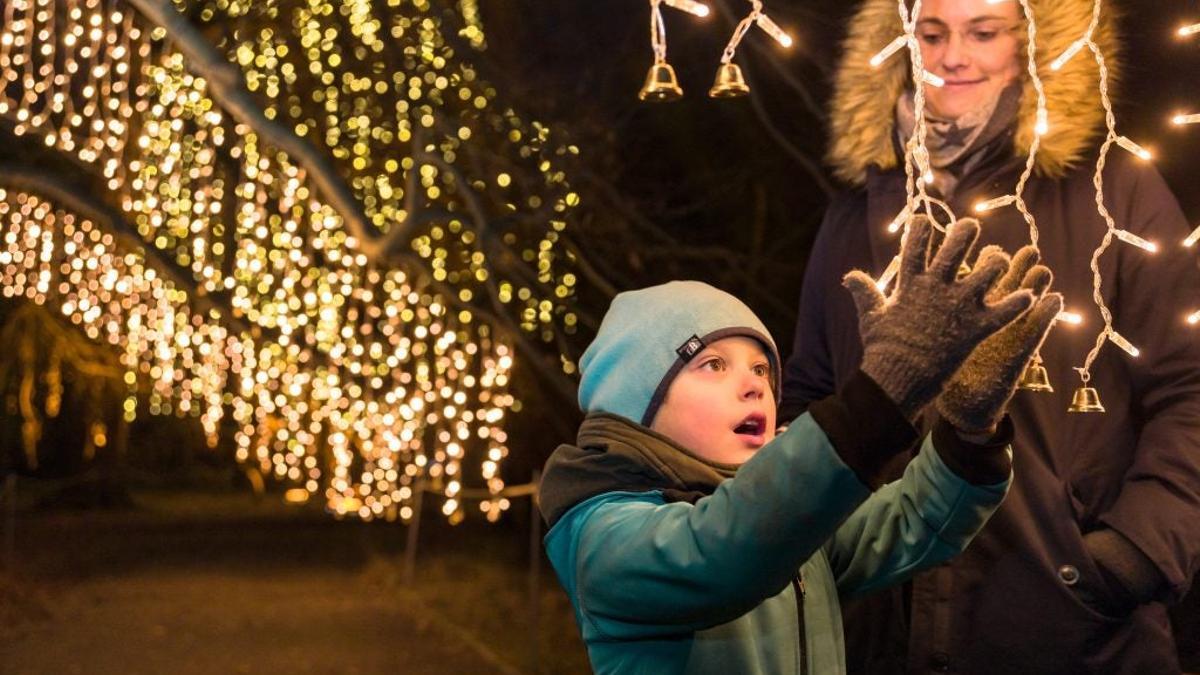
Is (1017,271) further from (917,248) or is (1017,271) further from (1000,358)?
(917,248)

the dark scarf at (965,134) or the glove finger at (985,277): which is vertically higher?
the dark scarf at (965,134)

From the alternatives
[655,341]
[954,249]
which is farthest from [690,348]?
[954,249]

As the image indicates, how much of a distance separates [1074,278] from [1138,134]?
0.96 meters

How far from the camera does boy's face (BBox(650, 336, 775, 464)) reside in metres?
2.40

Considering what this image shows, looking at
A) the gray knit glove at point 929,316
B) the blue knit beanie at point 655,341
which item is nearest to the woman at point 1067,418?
the blue knit beanie at point 655,341

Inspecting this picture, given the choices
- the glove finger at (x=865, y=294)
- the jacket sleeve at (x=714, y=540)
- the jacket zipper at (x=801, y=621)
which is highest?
the glove finger at (x=865, y=294)

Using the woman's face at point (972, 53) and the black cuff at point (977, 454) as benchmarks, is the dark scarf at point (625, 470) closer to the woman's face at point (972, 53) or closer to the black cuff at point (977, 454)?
the black cuff at point (977, 454)

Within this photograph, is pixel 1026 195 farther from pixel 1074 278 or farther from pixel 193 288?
pixel 193 288

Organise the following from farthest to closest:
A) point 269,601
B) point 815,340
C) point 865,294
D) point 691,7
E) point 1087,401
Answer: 1. point 269,601
2. point 815,340
3. point 1087,401
4. point 691,7
5. point 865,294

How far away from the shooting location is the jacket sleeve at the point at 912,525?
7.19ft

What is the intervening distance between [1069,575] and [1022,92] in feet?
3.21

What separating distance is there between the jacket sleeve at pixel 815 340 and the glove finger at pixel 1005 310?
5.58 ft

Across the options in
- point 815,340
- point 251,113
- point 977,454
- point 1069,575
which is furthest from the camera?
point 251,113

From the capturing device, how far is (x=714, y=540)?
6.30ft
